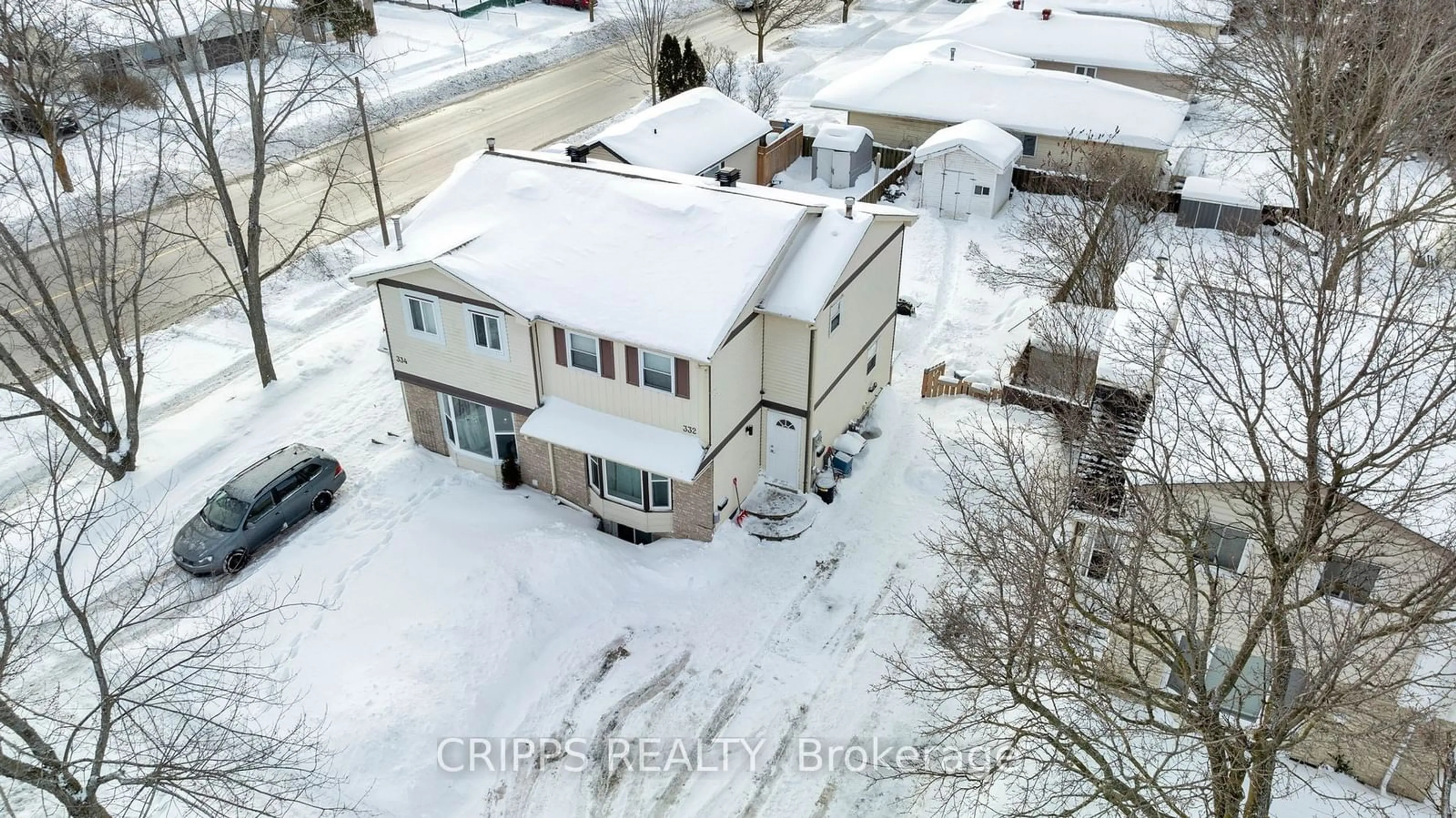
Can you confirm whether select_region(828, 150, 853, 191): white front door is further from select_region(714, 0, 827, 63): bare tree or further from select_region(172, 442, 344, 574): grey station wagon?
select_region(172, 442, 344, 574): grey station wagon

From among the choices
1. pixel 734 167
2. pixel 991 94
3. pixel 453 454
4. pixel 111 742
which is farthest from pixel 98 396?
pixel 991 94

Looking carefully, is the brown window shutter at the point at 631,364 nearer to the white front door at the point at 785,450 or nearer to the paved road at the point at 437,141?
the white front door at the point at 785,450

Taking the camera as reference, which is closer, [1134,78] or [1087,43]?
[1134,78]

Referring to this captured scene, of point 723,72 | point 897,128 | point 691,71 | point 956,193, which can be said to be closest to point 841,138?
point 897,128

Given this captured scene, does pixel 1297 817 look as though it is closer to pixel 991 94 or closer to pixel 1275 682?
pixel 1275 682

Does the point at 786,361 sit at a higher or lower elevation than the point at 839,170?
higher

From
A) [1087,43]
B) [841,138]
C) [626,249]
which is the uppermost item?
[626,249]

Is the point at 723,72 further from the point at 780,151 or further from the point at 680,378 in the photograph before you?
the point at 680,378
